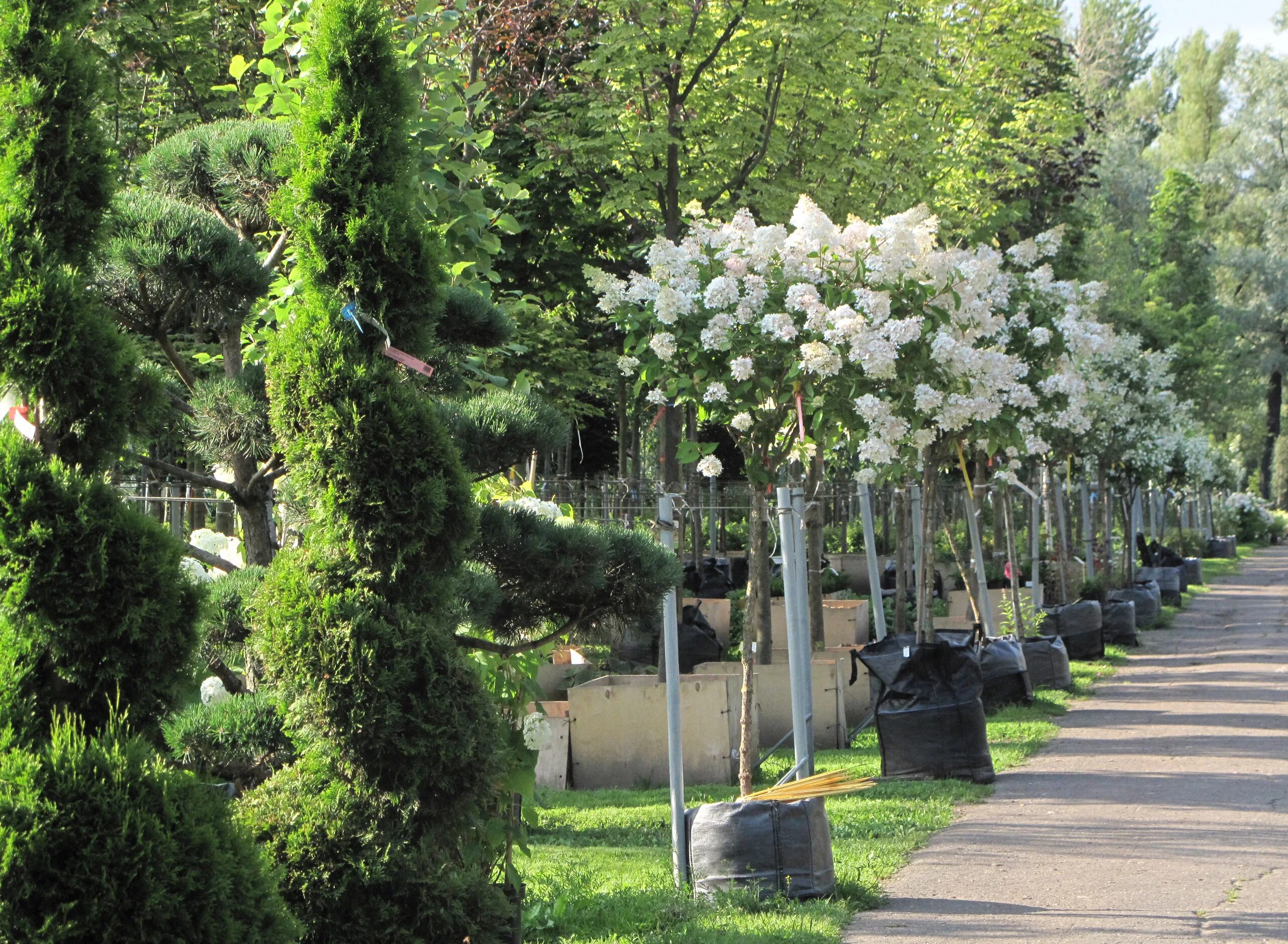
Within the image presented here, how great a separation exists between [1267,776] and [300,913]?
24.6ft

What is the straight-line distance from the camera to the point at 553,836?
739 centimetres

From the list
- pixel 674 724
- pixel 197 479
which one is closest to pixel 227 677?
pixel 197 479

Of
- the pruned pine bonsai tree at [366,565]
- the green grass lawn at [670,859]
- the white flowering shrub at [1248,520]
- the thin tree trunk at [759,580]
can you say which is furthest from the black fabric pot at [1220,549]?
the pruned pine bonsai tree at [366,565]

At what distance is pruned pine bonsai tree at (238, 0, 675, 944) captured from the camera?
3633 mm

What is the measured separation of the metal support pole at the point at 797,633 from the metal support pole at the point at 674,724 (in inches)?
23.6

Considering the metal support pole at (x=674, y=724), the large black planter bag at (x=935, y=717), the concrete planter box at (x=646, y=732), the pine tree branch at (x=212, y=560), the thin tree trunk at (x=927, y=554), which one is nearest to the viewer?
the pine tree branch at (x=212, y=560)

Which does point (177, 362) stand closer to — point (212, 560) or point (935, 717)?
point (212, 560)

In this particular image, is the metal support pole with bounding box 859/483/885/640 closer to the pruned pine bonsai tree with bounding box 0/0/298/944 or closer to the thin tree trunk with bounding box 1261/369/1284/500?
the pruned pine bonsai tree with bounding box 0/0/298/944

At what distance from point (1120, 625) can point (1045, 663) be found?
493 centimetres

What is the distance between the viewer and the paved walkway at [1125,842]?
5539mm

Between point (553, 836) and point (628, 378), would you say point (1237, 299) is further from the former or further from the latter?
point (553, 836)

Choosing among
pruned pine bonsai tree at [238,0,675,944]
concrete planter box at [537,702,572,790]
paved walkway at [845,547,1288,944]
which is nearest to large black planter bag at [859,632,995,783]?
paved walkway at [845,547,1288,944]

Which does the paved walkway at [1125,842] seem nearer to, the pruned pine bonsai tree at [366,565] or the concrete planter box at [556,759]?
the pruned pine bonsai tree at [366,565]

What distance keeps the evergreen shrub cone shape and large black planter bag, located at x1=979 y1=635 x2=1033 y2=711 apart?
8.54m
